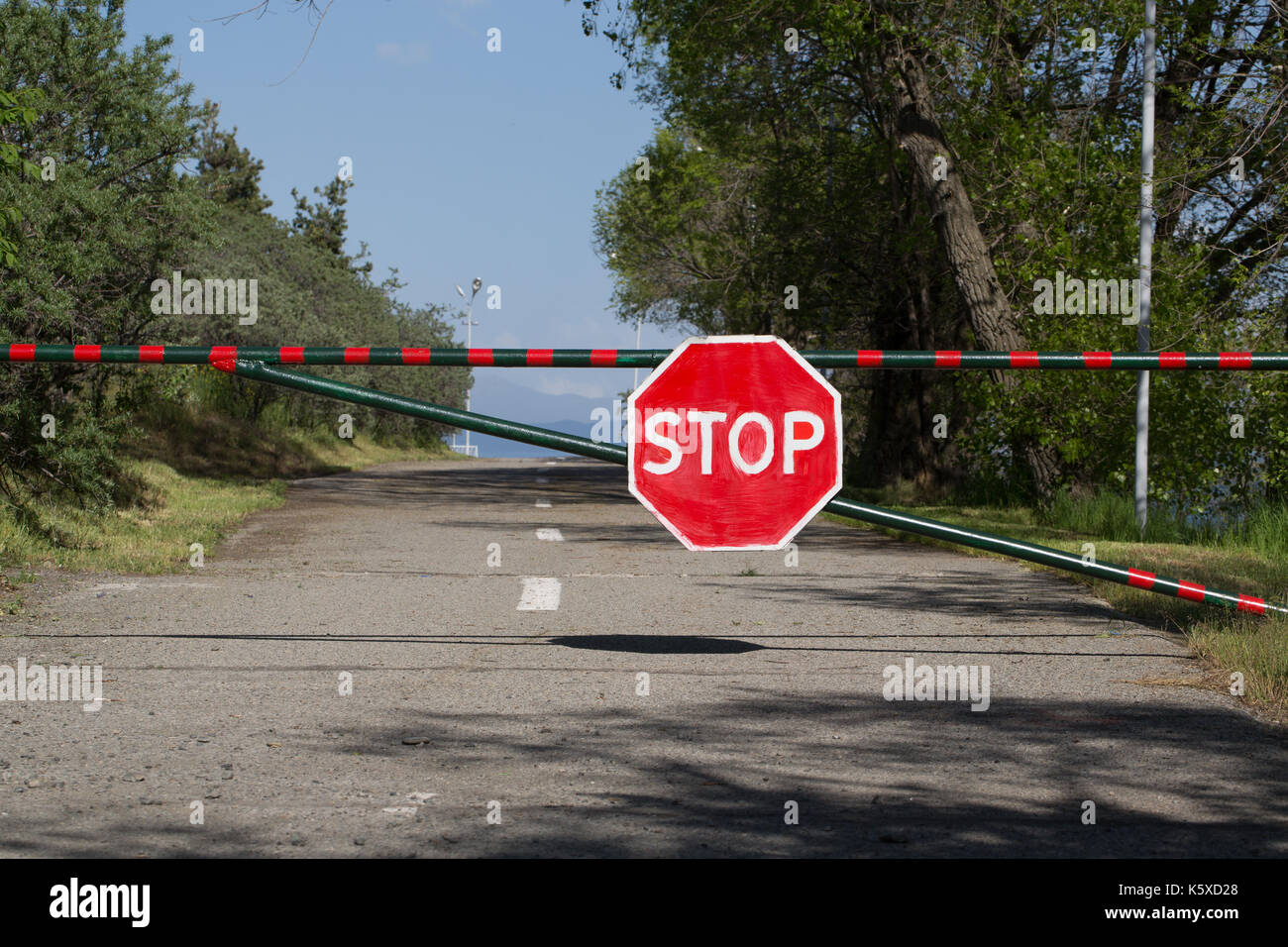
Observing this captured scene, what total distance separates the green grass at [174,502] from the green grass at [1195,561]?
719 cm

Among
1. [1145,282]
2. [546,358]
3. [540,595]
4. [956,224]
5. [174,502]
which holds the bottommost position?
[540,595]

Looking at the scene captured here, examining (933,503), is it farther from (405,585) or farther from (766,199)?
(405,585)

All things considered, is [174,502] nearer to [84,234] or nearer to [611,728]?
[84,234]

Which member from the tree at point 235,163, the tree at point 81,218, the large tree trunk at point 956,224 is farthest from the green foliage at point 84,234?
the tree at point 235,163

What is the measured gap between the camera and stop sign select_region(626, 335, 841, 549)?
6000 mm

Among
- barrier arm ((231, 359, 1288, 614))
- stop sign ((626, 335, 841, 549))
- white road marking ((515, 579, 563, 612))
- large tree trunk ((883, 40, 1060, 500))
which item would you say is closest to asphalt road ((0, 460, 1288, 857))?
white road marking ((515, 579, 563, 612))

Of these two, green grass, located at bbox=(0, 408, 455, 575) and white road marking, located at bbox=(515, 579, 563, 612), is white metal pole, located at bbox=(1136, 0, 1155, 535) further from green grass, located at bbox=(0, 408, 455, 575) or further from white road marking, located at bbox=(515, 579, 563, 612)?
green grass, located at bbox=(0, 408, 455, 575)

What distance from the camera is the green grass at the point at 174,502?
35.1 ft

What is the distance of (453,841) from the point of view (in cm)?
392

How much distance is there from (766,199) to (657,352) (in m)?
20.0

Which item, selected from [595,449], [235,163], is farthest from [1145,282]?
[235,163]

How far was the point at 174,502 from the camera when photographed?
52.9 feet

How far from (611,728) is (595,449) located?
1.40 metres
